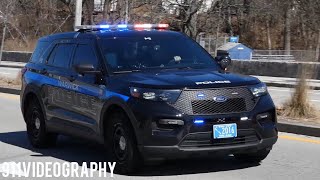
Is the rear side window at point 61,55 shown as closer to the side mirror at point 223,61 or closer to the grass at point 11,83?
the side mirror at point 223,61

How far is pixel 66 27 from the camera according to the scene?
5450cm

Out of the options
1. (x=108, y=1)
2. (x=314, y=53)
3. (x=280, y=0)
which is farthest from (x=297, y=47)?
(x=108, y=1)

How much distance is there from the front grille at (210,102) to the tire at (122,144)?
26.3 inches

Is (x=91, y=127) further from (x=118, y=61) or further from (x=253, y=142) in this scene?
(x=253, y=142)

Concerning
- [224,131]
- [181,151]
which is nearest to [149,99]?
[181,151]

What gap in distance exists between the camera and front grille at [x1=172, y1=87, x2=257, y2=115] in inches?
246

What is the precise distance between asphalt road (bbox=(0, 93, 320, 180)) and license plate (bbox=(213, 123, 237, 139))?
57cm

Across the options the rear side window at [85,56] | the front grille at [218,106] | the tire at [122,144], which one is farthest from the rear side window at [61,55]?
the front grille at [218,106]

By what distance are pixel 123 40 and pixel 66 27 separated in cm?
4794

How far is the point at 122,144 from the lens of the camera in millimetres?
6707

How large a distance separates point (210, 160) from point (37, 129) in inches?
111

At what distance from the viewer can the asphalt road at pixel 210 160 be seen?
6766 millimetres

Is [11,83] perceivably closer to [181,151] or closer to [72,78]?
[72,78]

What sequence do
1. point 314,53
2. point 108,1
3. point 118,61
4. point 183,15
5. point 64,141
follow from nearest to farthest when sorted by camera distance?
1. point 118,61
2. point 64,141
3. point 108,1
4. point 183,15
5. point 314,53
